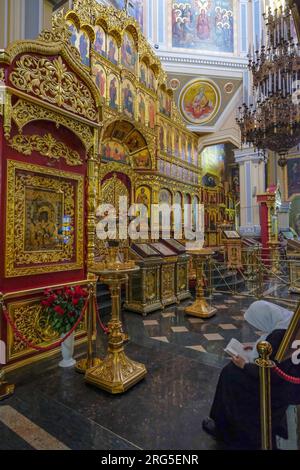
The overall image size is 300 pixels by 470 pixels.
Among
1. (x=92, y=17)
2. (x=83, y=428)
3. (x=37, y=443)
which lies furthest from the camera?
(x=92, y=17)

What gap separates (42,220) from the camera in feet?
12.1

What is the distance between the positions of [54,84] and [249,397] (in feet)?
13.7

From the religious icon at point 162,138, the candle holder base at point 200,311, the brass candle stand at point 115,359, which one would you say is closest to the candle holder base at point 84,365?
the brass candle stand at point 115,359

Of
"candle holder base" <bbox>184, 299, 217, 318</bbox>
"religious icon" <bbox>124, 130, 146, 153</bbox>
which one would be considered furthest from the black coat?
"religious icon" <bbox>124, 130, 146, 153</bbox>

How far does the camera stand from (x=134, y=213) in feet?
30.3

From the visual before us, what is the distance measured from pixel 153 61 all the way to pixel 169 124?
2229mm

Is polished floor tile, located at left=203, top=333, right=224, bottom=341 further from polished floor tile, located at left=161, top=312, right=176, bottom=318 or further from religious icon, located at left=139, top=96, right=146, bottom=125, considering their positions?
religious icon, located at left=139, top=96, right=146, bottom=125

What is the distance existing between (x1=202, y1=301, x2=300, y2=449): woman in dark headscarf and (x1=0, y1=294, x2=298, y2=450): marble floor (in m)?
0.19

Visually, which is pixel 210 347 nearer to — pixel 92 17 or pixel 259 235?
pixel 92 17

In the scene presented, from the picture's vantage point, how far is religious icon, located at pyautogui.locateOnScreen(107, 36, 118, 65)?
748 cm

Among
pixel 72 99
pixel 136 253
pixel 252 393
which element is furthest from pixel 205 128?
pixel 252 393

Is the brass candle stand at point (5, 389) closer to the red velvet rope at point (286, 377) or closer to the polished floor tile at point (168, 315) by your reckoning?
the red velvet rope at point (286, 377)

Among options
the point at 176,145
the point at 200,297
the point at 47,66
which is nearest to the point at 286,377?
the point at 200,297

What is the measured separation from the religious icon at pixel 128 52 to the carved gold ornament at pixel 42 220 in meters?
5.96
